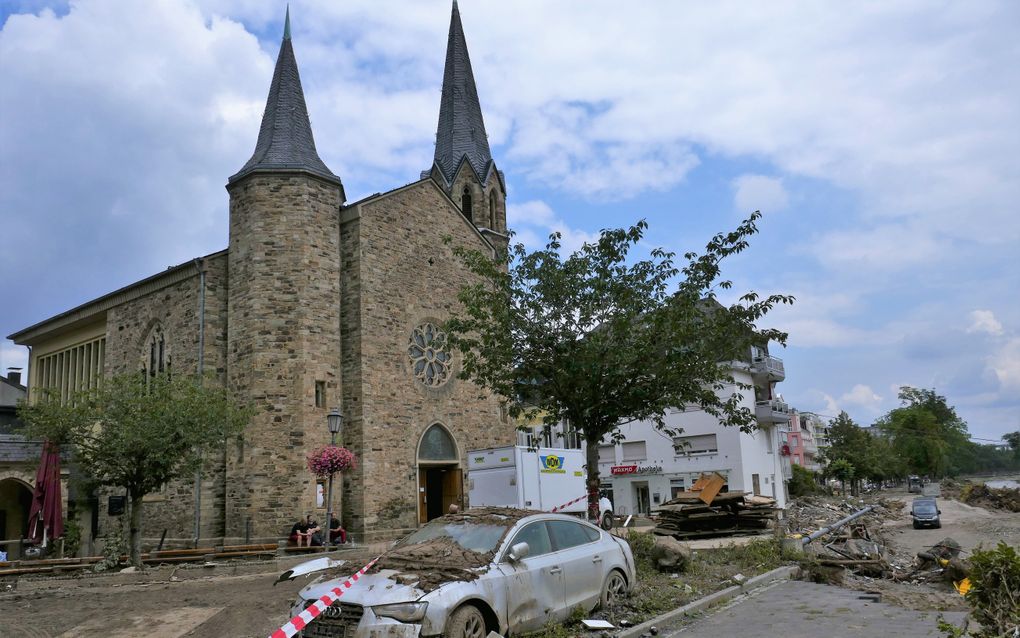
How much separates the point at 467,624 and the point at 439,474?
1859 cm

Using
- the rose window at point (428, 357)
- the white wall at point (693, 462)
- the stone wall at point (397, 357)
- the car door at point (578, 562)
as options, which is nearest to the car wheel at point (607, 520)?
the stone wall at point (397, 357)

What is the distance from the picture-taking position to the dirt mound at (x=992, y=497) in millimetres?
50875

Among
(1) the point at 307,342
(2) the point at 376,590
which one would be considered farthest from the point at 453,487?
(2) the point at 376,590

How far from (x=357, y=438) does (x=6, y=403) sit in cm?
2262

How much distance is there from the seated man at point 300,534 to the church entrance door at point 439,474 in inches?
206

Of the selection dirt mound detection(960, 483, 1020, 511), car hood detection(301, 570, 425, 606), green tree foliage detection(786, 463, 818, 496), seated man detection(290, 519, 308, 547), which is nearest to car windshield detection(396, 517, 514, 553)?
car hood detection(301, 570, 425, 606)

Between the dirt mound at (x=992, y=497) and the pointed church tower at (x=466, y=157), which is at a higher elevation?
the pointed church tower at (x=466, y=157)

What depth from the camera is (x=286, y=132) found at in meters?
24.2

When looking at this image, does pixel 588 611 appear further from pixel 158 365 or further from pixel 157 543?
pixel 158 365

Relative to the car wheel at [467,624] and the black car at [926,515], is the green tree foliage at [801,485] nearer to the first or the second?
the black car at [926,515]

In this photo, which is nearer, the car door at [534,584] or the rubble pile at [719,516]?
the car door at [534,584]

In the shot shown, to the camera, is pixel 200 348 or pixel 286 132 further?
pixel 286 132

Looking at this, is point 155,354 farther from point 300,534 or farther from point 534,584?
point 534,584

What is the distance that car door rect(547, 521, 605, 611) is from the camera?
27.4 ft
